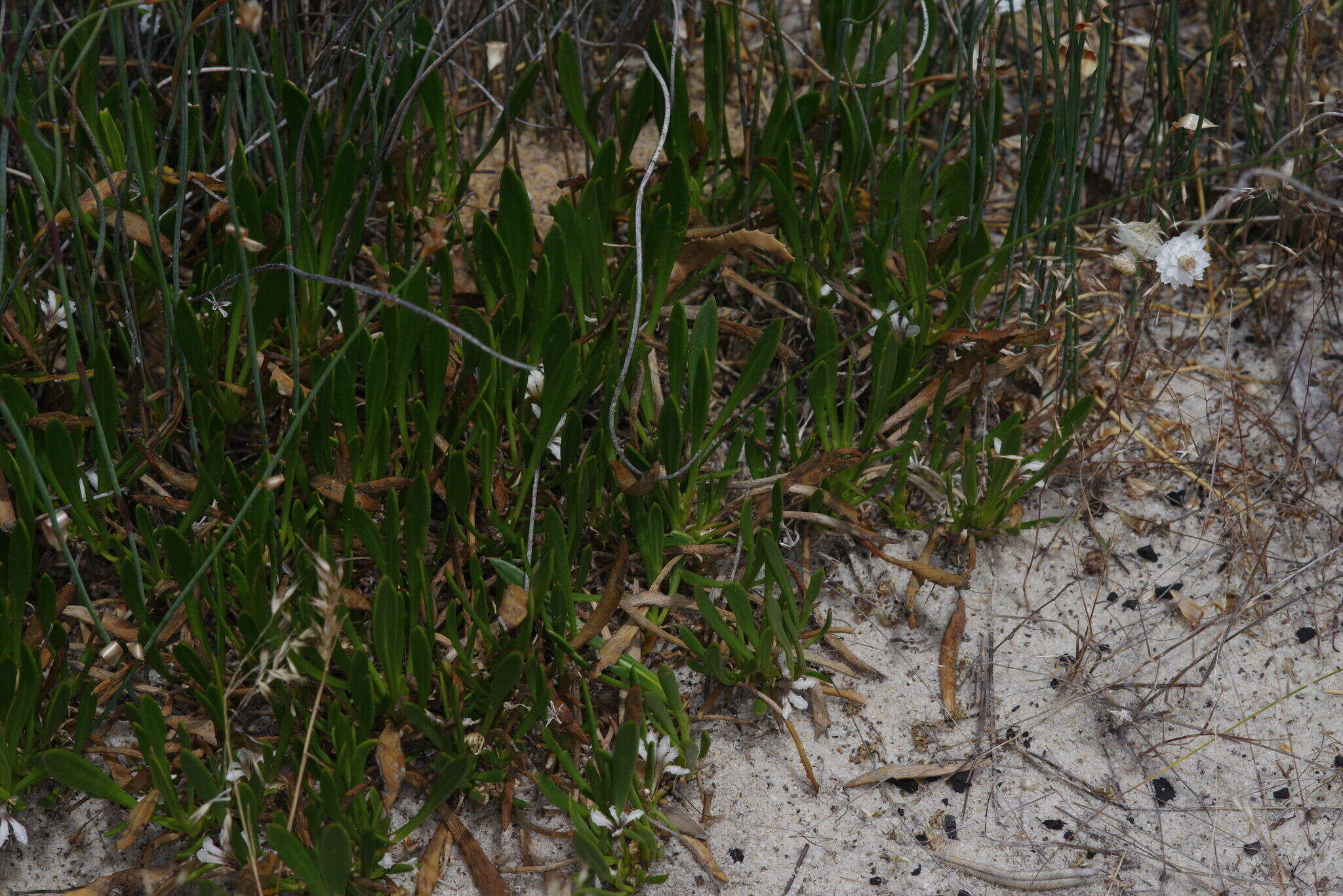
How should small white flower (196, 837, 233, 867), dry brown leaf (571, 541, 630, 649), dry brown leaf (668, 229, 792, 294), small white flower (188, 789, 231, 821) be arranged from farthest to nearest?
dry brown leaf (668, 229, 792, 294) → dry brown leaf (571, 541, 630, 649) → small white flower (196, 837, 233, 867) → small white flower (188, 789, 231, 821)

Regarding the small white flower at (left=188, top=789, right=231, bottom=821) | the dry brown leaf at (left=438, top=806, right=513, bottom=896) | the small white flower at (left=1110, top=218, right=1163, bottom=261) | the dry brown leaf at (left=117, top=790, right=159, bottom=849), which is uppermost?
the small white flower at (left=1110, top=218, right=1163, bottom=261)

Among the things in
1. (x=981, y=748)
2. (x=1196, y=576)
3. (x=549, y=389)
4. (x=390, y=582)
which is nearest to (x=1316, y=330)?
(x=1196, y=576)

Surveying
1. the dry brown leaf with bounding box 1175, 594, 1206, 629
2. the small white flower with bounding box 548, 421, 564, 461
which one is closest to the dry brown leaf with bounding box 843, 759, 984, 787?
the dry brown leaf with bounding box 1175, 594, 1206, 629

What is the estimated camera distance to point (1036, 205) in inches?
82.0

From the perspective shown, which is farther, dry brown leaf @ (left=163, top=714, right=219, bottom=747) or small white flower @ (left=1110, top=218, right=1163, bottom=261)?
small white flower @ (left=1110, top=218, right=1163, bottom=261)

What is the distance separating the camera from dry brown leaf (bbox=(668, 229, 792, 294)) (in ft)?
6.57

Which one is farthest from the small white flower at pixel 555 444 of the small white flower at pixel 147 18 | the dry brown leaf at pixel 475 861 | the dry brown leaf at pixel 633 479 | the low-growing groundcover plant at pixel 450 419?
the small white flower at pixel 147 18

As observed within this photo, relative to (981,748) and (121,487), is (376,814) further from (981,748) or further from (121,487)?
(981,748)

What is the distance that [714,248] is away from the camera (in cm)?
204

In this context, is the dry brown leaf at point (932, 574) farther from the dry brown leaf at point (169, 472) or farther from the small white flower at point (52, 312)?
the small white flower at point (52, 312)

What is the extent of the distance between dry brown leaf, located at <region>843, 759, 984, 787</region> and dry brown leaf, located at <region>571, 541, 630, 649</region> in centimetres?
44

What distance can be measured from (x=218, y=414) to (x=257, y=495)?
191 millimetres

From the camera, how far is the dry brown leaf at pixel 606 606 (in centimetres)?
175

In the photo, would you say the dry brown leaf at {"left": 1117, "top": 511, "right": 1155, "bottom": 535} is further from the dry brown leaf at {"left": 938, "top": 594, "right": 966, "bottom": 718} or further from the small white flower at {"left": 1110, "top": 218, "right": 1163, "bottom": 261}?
the small white flower at {"left": 1110, "top": 218, "right": 1163, "bottom": 261}
